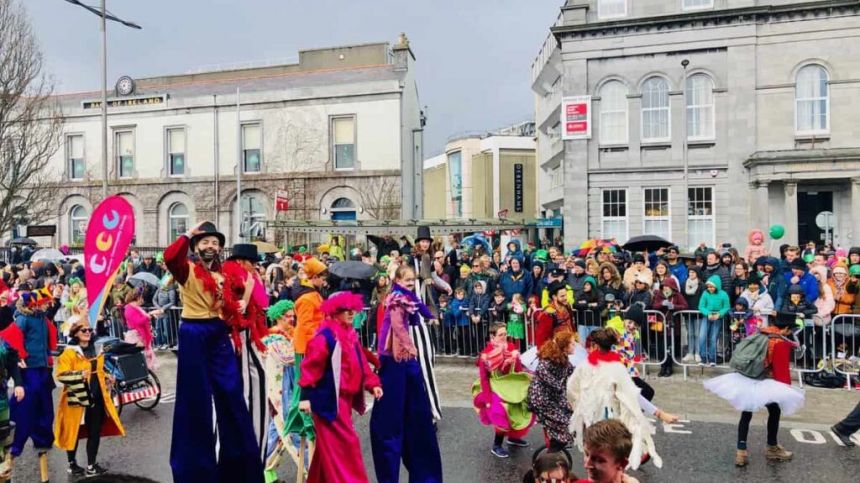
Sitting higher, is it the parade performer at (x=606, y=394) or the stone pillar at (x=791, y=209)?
the stone pillar at (x=791, y=209)

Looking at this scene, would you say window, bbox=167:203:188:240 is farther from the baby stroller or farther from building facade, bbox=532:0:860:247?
the baby stroller

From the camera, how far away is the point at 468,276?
1232 centimetres

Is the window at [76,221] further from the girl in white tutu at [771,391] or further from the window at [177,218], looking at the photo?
the girl in white tutu at [771,391]

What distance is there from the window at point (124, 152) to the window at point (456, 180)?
3403 cm

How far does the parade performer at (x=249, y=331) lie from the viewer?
17.4 feet

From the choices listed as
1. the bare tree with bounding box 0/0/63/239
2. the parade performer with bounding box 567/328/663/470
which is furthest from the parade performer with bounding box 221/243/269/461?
the bare tree with bounding box 0/0/63/239

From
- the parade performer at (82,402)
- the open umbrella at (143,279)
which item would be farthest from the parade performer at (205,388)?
the open umbrella at (143,279)

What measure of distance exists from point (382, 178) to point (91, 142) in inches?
620

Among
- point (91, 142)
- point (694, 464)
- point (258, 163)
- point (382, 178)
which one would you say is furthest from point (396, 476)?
point (91, 142)

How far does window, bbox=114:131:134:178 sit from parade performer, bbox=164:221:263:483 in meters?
31.5

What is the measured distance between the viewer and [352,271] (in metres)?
7.80

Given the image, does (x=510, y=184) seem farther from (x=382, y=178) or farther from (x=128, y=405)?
(x=128, y=405)

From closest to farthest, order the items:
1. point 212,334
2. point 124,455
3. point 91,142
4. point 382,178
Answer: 1. point 212,334
2. point 124,455
3. point 382,178
4. point 91,142

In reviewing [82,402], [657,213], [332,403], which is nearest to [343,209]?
[657,213]
